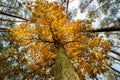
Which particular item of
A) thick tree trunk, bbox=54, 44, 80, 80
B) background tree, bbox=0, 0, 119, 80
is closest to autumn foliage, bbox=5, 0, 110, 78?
background tree, bbox=0, 0, 119, 80

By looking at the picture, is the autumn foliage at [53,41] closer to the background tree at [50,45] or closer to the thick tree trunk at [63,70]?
the background tree at [50,45]

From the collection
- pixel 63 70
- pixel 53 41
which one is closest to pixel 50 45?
pixel 53 41

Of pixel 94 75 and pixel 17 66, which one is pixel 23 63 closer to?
pixel 17 66

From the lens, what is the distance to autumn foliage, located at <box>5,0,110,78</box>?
5.07 metres

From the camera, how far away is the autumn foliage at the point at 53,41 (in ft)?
16.6

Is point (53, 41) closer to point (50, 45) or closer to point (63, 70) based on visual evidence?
point (50, 45)

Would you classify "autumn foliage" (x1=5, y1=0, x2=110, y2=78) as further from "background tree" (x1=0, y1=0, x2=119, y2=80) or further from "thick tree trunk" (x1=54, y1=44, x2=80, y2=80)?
"thick tree trunk" (x1=54, y1=44, x2=80, y2=80)

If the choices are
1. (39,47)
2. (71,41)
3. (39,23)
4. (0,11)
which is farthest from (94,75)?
(0,11)

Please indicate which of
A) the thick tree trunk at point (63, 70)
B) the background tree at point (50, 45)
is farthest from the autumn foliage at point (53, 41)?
the thick tree trunk at point (63, 70)

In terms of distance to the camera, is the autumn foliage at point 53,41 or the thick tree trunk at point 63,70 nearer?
the thick tree trunk at point 63,70

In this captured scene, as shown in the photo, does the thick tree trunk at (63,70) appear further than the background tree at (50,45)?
No

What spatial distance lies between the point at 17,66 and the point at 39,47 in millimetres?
745

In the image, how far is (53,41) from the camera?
5.23 meters

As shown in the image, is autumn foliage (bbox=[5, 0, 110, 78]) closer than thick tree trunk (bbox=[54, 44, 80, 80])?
No
